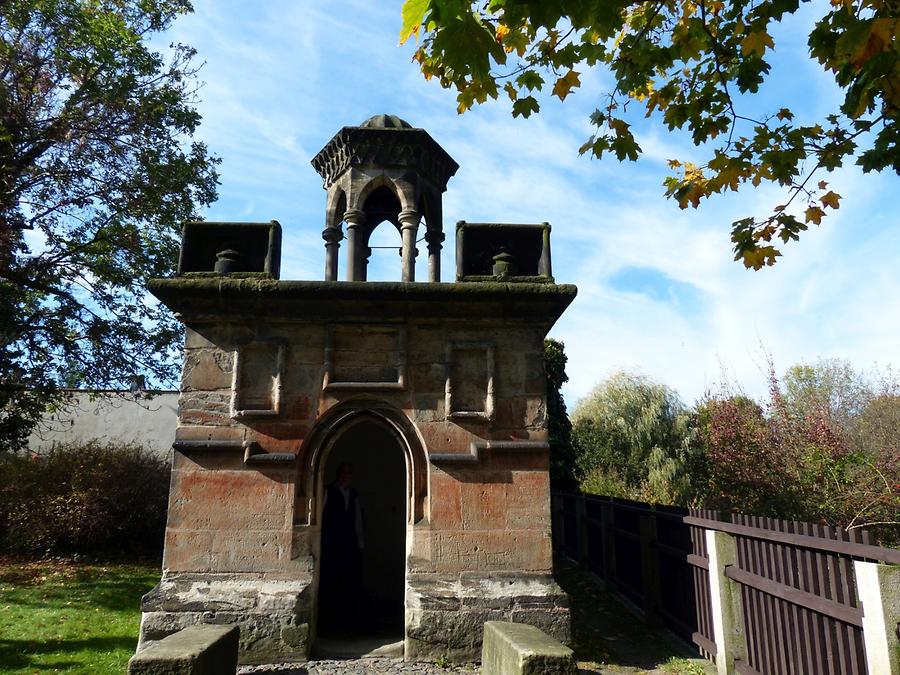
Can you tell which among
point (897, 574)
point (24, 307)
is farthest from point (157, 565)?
point (897, 574)

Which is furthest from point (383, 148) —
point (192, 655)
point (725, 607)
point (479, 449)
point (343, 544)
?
point (725, 607)

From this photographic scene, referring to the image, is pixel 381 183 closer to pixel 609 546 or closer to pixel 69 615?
pixel 609 546

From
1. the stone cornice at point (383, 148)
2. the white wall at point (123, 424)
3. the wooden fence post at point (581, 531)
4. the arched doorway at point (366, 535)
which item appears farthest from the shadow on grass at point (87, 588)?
the white wall at point (123, 424)

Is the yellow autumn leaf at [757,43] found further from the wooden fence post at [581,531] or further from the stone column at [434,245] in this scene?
the wooden fence post at [581,531]

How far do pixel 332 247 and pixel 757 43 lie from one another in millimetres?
5232

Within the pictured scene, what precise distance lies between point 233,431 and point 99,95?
9919 millimetres

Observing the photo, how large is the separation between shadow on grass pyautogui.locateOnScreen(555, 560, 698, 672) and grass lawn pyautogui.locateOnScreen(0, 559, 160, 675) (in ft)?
15.7

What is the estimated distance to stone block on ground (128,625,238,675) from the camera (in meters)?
4.07

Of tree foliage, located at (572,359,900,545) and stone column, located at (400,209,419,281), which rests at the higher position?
stone column, located at (400,209,419,281)

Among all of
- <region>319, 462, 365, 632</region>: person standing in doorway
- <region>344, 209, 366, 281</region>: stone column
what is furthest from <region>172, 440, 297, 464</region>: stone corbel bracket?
<region>344, 209, 366, 281</region>: stone column

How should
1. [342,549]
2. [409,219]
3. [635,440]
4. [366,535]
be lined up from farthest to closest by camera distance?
1. [635,440]
2. [366,535]
3. [409,219]
4. [342,549]

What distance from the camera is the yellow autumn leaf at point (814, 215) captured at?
17.5 ft

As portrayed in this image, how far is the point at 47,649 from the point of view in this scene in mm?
7160

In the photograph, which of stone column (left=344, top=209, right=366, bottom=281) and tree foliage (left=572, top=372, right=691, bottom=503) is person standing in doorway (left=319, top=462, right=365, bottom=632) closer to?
stone column (left=344, top=209, right=366, bottom=281)
